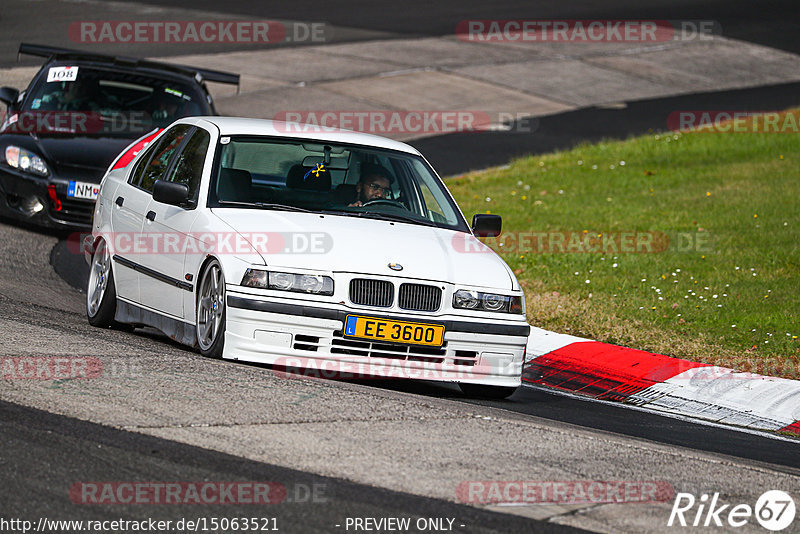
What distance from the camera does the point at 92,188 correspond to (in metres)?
11.7

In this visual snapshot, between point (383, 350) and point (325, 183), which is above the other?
point (325, 183)

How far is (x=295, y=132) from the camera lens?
8.59 metres

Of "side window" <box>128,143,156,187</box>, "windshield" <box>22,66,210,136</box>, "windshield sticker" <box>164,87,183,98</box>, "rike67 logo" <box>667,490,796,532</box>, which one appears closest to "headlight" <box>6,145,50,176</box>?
"windshield" <box>22,66,210,136</box>

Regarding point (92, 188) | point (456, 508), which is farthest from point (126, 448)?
point (92, 188)

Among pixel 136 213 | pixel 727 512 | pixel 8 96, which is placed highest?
pixel 8 96

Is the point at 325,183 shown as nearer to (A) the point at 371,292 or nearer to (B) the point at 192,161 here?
(B) the point at 192,161

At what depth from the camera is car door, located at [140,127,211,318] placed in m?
7.84

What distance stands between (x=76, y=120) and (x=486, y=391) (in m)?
6.58

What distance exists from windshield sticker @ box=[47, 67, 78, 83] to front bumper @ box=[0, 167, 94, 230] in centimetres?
174

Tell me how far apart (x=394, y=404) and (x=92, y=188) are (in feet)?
19.8

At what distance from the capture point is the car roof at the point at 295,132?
333 inches

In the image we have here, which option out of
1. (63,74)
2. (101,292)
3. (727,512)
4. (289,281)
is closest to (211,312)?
(289,281)

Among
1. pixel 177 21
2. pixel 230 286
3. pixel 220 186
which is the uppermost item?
pixel 177 21

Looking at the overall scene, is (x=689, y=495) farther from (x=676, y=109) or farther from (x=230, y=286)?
(x=676, y=109)
